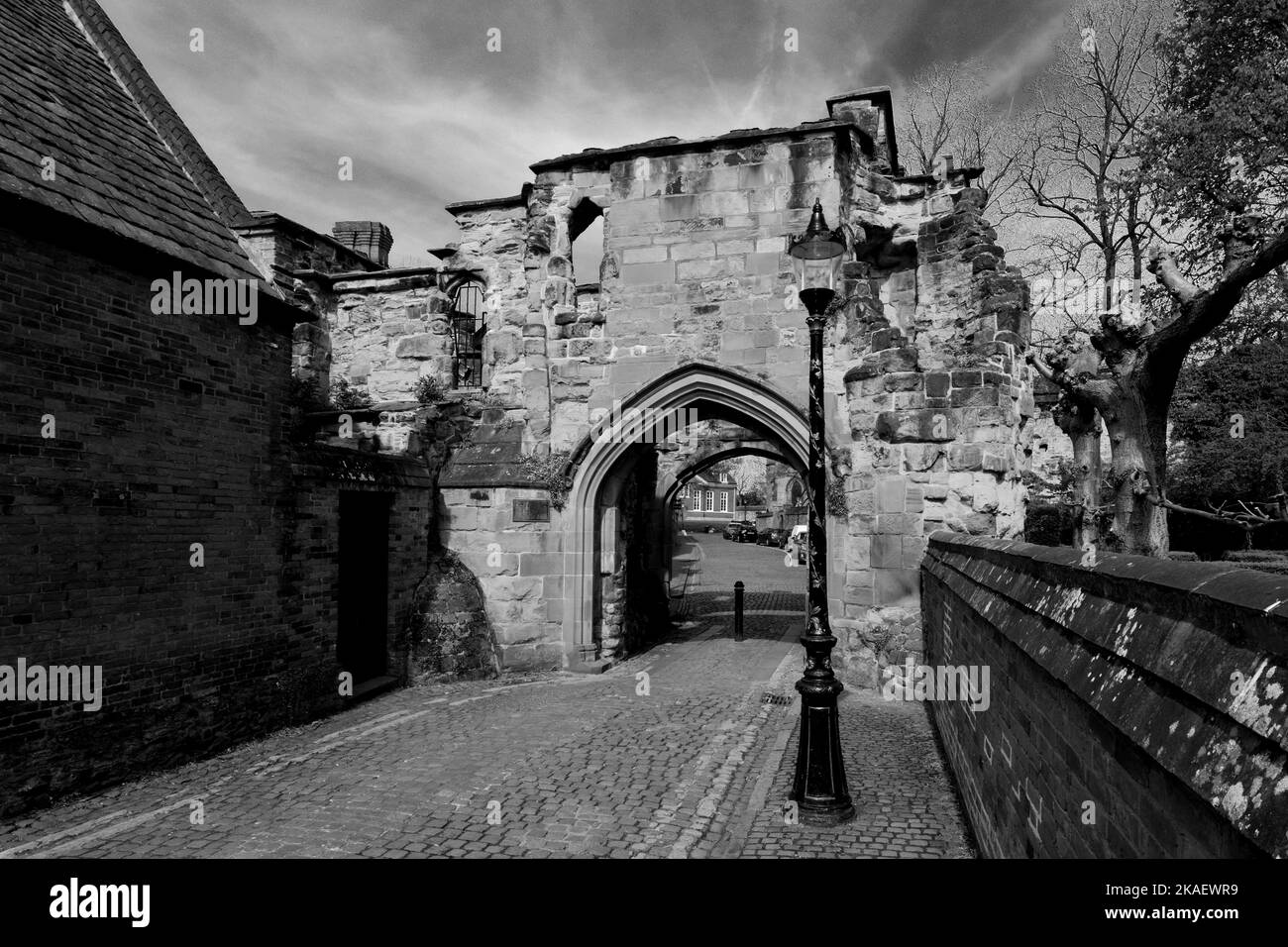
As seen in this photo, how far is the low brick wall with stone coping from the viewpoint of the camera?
156cm

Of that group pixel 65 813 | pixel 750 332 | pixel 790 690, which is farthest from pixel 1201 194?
pixel 65 813

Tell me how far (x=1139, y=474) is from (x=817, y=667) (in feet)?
22.9

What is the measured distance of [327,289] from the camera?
17.0m

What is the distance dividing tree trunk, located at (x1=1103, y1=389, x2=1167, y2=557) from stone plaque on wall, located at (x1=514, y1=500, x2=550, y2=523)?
8.09 meters

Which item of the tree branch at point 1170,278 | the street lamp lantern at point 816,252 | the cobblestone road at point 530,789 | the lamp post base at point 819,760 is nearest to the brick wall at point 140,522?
the cobblestone road at point 530,789

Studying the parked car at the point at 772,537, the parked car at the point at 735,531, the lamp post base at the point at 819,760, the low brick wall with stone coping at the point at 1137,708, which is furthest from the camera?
the parked car at the point at 735,531

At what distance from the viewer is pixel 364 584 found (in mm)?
11047

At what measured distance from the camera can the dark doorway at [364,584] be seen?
427 inches

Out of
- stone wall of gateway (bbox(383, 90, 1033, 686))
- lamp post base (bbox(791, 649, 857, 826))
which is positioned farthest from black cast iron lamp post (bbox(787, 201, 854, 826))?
stone wall of gateway (bbox(383, 90, 1033, 686))

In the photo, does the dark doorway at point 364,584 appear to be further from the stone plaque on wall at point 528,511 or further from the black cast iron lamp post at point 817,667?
the black cast iron lamp post at point 817,667

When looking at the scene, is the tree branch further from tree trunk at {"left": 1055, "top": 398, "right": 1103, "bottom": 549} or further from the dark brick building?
the dark brick building

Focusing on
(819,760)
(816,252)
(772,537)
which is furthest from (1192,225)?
(772,537)

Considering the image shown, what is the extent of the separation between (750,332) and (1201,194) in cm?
1208

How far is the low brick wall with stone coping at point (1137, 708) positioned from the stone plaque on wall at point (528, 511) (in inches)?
338
